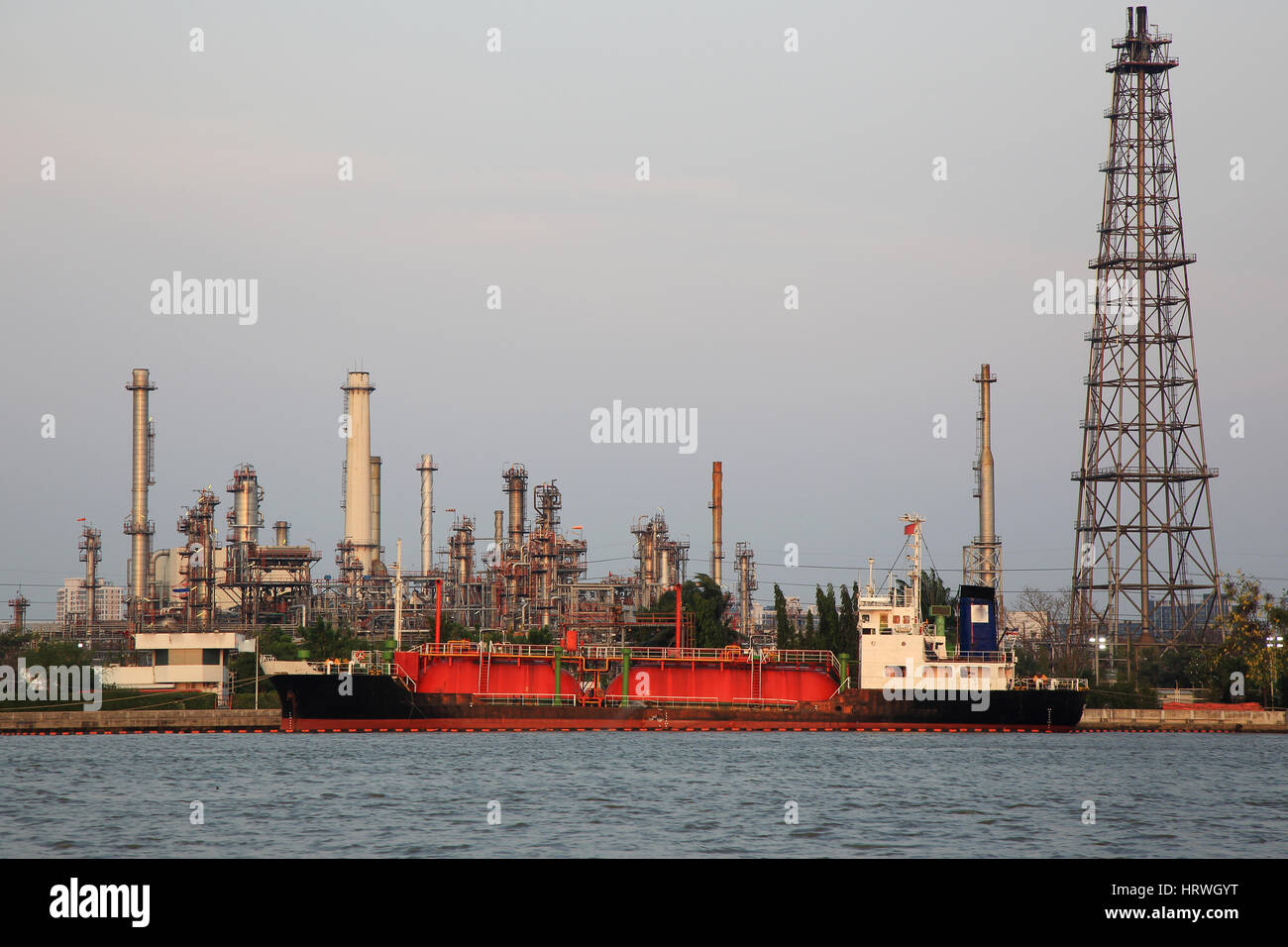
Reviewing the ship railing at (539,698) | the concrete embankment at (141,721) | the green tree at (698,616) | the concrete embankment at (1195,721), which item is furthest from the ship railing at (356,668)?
the concrete embankment at (1195,721)

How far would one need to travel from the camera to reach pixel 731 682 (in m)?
73.2

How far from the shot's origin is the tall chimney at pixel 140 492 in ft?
391

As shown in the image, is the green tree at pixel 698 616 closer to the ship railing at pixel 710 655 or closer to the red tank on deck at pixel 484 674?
the ship railing at pixel 710 655

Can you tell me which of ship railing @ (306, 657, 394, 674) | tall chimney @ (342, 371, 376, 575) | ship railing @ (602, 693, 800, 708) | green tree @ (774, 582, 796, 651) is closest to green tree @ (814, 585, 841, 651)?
green tree @ (774, 582, 796, 651)

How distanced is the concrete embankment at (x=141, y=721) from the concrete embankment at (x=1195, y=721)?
149 feet

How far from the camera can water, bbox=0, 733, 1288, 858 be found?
103 feet

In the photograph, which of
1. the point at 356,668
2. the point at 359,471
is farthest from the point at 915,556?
the point at 359,471

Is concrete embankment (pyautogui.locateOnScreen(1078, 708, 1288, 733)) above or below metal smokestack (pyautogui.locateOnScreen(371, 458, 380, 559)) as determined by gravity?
below

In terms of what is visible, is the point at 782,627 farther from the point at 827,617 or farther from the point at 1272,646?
the point at 1272,646

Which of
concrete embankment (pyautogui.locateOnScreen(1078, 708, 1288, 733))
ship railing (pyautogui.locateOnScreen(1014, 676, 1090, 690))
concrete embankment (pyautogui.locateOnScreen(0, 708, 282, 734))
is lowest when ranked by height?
concrete embankment (pyautogui.locateOnScreen(1078, 708, 1288, 733))

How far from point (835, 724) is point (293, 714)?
27.5 meters

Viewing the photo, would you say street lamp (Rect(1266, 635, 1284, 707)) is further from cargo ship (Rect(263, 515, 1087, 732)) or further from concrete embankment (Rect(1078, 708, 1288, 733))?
cargo ship (Rect(263, 515, 1087, 732))

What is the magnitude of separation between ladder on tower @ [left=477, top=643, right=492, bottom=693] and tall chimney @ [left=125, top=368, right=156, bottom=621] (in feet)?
188

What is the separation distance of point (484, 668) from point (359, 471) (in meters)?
52.3
